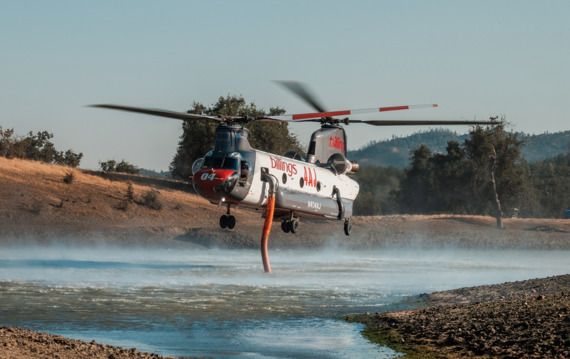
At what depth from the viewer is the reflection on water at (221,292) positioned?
90.8 ft

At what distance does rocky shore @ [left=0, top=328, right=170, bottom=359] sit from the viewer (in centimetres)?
2091

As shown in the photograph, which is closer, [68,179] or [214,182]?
[214,182]

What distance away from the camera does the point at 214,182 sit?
39.1m

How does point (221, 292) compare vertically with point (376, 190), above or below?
below

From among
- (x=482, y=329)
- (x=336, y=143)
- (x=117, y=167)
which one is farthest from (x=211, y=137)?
(x=482, y=329)

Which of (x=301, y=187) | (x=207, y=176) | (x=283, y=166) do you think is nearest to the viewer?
(x=207, y=176)

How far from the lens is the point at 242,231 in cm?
7644

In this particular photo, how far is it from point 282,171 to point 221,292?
5.34m

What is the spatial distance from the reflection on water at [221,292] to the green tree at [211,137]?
32.0 meters

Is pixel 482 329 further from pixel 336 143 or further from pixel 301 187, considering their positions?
pixel 336 143

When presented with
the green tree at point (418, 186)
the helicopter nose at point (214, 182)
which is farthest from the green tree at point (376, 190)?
the helicopter nose at point (214, 182)

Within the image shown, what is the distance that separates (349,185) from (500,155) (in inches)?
2532

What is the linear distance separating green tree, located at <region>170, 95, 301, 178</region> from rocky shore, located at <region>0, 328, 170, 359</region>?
251ft

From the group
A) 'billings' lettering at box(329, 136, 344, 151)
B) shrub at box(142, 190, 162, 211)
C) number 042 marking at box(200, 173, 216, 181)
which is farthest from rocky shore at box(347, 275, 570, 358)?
shrub at box(142, 190, 162, 211)
